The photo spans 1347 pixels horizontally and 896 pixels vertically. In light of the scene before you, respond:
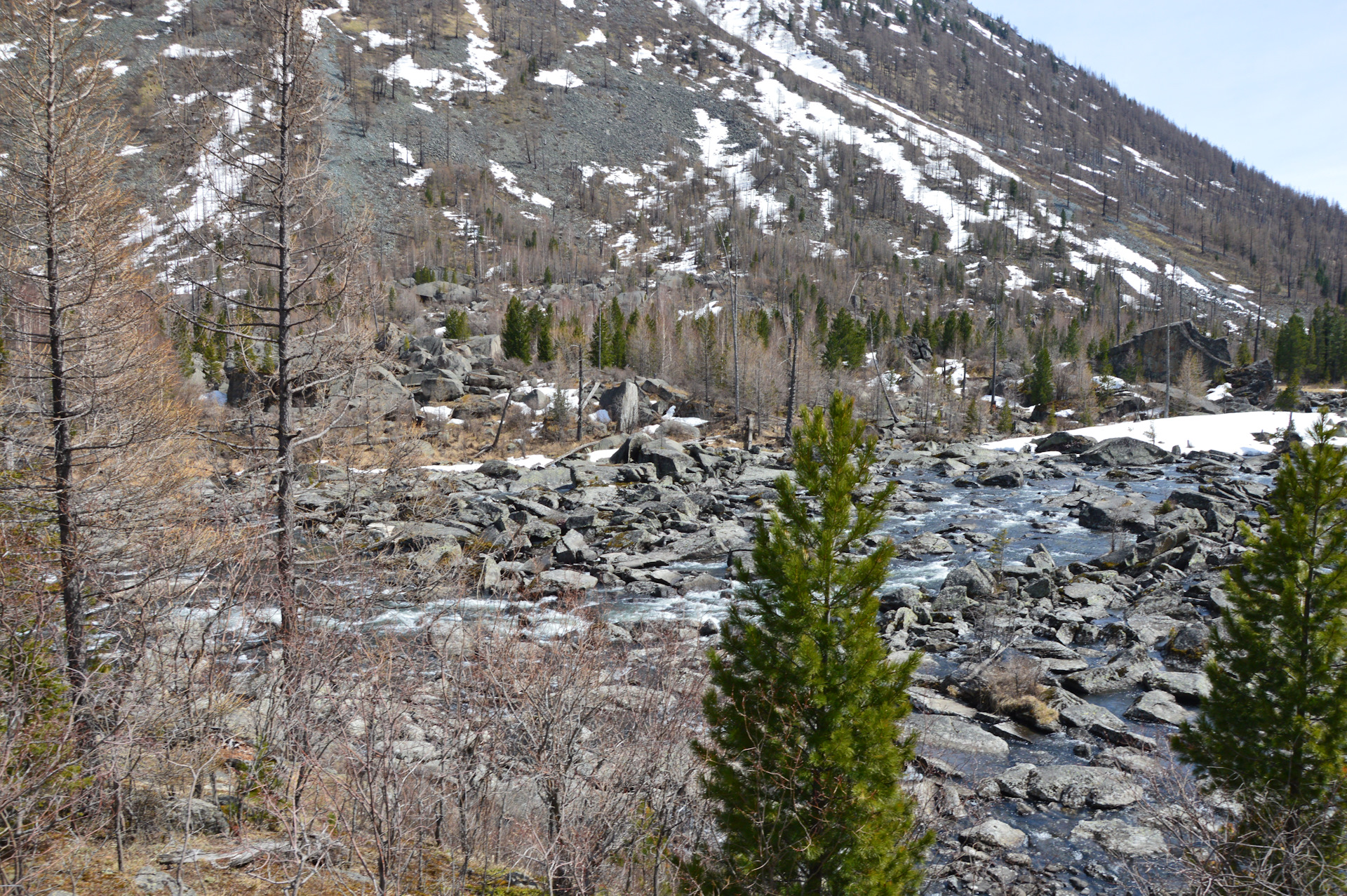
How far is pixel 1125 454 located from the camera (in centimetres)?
4206

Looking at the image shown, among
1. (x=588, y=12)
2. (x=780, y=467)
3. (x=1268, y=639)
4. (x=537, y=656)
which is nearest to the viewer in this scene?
(x=1268, y=639)

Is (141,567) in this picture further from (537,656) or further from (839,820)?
(839,820)

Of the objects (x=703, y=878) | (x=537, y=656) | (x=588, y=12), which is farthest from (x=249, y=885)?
(x=588, y=12)

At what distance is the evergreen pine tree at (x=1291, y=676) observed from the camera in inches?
269

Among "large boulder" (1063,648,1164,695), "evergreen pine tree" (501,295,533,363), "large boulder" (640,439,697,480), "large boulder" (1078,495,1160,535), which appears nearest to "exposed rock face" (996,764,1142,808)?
"large boulder" (1063,648,1164,695)

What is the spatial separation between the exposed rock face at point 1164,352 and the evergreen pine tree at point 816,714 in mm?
81395

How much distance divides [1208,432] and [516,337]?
50.2 m

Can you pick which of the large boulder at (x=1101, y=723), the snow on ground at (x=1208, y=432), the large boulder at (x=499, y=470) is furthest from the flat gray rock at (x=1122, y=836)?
the snow on ground at (x=1208, y=432)

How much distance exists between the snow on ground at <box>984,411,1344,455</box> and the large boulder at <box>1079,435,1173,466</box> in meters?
1.99

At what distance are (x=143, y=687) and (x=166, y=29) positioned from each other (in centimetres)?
17509

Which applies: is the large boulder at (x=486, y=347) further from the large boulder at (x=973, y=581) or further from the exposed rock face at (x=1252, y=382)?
the exposed rock face at (x=1252, y=382)

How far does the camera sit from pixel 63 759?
6.35 metres

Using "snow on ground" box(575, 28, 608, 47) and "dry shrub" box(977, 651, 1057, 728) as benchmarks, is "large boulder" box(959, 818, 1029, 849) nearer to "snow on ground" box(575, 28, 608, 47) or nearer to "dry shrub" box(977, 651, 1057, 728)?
"dry shrub" box(977, 651, 1057, 728)

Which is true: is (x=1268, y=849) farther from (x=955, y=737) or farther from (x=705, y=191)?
(x=705, y=191)
